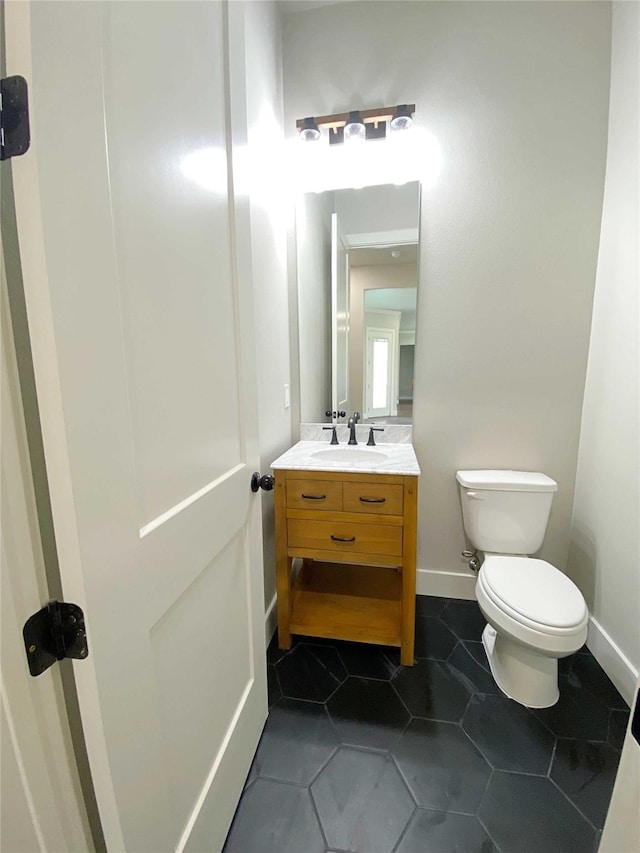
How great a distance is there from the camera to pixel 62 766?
0.50m

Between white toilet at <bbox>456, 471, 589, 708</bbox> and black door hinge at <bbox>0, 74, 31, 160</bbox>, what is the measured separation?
1.62 metres

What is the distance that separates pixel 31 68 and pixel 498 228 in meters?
1.79

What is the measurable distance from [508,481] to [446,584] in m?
0.71

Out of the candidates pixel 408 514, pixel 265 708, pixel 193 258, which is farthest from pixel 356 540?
pixel 193 258

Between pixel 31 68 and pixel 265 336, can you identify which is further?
pixel 265 336

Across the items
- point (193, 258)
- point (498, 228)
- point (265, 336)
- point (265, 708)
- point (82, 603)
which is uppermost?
point (498, 228)

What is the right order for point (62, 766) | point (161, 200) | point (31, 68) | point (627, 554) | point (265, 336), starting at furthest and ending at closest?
point (265, 336), point (627, 554), point (161, 200), point (62, 766), point (31, 68)

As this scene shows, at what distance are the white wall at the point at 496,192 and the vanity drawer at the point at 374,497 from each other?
57 centimetres

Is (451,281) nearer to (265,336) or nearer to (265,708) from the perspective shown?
(265,336)

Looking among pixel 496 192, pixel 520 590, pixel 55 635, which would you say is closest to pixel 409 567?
pixel 520 590

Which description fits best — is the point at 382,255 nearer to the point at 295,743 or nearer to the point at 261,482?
the point at 261,482

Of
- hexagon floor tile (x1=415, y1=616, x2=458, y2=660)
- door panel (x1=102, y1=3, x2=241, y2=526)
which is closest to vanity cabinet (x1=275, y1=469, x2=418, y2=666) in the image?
hexagon floor tile (x1=415, y1=616, x2=458, y2=660)

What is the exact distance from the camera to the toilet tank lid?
1587mm

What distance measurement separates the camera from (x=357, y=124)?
1620mm
